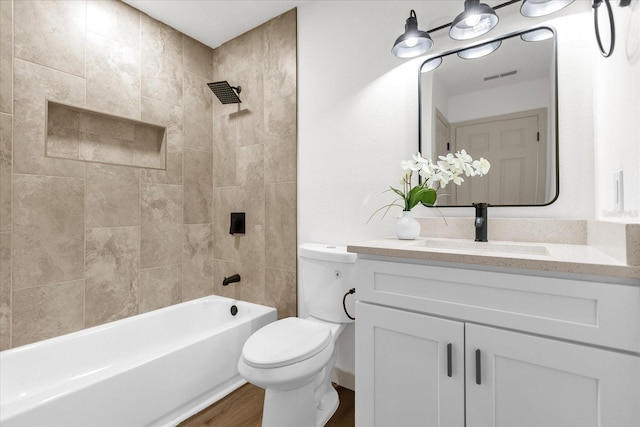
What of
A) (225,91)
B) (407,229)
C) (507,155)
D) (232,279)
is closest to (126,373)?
(232,279)

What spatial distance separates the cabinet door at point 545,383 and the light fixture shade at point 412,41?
1295mm

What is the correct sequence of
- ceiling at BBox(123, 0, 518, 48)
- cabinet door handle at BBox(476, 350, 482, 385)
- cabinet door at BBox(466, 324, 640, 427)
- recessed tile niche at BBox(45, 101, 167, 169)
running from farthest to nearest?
1. ceiling at BBox(123, 0, 518, 48)
2. recessed tile niche at BBox(45, 101, 167, 169)
3. cabinet door handle at BBox(476, 350, 482, 385)
4. cabinet door at BBox(466, 324, 640, 427)

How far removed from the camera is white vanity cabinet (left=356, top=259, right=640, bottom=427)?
2.61ft

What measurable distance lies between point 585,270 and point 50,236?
232 cm

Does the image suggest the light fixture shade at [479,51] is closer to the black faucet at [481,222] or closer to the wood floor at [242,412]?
the black faucet at [481,222]

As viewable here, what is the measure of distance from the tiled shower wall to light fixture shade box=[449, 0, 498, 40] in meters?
1.05

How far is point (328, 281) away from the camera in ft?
5.53

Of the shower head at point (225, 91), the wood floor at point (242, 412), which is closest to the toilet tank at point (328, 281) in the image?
the wood floor at point (242, 412)

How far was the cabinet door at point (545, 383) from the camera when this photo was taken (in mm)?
786

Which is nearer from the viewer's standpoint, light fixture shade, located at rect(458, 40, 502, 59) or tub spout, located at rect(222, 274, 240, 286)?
light fixture shade, located at rect(458, 40, 502, 59)

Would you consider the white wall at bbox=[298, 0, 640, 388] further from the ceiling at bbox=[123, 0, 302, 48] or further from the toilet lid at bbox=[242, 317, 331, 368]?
the toilet lid at bbox=[242, 317, 331, 368]

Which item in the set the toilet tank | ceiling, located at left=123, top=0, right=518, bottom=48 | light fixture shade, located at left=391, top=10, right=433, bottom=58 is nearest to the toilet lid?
the toilet tank

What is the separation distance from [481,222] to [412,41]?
92 centimetres

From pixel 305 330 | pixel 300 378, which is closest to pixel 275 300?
pixel 305 330
